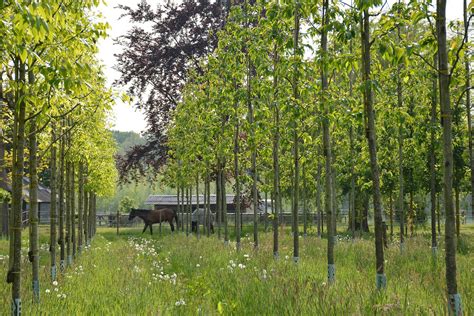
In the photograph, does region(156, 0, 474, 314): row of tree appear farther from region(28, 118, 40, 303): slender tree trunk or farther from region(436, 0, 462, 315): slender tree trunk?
region(28, 118, 40, 303): slender tree trunk

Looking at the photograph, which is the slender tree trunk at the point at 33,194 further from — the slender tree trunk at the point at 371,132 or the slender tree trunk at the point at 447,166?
the slender tree trunk at the point at 447,166

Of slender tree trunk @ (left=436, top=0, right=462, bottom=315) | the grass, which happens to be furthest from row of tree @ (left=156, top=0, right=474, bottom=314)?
the grass

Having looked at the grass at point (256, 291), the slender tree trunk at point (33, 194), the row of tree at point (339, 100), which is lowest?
the grass at point (256, 291)

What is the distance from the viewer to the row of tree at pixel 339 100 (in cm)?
→ 625

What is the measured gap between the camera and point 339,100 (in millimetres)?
9242

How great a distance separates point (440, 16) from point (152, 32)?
91.4 ft

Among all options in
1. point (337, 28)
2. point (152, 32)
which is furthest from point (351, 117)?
point (152, 32)

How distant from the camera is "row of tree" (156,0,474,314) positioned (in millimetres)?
6250

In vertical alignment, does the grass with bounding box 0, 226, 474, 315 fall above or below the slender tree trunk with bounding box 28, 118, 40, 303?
below

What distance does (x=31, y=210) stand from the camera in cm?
813

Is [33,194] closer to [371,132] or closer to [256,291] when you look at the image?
[256,291]

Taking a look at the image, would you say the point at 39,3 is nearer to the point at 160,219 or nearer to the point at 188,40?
the point at 188,40

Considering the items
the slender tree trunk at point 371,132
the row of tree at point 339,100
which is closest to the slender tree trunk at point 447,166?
the row of tree at point 339,100

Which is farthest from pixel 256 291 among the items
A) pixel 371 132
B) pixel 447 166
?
pixel 447 166
